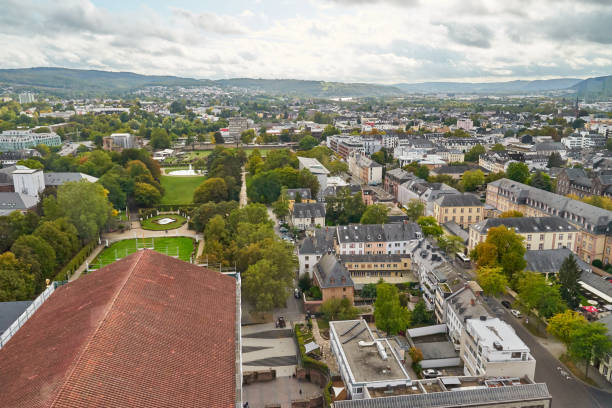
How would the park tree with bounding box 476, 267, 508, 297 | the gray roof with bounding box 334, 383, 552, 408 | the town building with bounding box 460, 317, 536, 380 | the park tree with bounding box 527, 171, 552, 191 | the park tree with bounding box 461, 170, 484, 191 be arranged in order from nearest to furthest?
the gray roof with bounding box 334, 383, 552, 408
the town building with bounding box 460, 317, 536, 380
the park tree with bounding box 476, 267, 508, 297
the park tree with bounding box 527, 171, 552, 191
the park tree with bounding box 461, 170, 484, 191

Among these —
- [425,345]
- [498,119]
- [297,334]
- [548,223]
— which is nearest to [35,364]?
[297,334]

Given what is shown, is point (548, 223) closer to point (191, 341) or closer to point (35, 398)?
point (191, 341)

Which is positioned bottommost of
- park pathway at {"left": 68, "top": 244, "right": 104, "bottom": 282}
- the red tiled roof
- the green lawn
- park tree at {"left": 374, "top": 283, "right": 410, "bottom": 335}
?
park pathway at {"left": 68, "top": 244, "right": 104, "bottom": 282}

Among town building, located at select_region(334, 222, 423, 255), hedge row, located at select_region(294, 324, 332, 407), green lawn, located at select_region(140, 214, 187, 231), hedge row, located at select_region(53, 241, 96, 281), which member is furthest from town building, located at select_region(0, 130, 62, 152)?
hedge row, located at select_region(294, 324, 332, 407)

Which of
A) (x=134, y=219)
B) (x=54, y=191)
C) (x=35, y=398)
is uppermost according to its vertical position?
(x=35, y=398)

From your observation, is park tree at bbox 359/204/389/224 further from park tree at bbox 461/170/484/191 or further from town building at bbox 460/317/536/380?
park tree at bbox 461/170/484/191

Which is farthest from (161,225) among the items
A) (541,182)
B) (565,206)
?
(541,182)

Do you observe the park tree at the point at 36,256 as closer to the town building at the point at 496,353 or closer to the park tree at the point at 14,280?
the park tree at the point at 14,280
